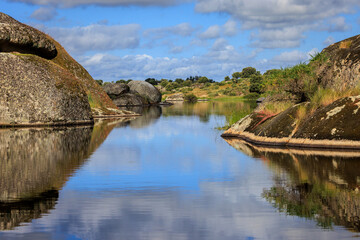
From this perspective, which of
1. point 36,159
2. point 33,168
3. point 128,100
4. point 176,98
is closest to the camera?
point 33,168

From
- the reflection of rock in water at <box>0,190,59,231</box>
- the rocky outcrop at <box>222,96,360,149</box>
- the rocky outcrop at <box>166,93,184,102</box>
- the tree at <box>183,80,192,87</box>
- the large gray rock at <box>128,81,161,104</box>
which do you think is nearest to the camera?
the reflection of rock in water at <box>0,190,59,231</box>

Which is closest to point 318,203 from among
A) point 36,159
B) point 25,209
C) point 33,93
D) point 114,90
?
point 25,209

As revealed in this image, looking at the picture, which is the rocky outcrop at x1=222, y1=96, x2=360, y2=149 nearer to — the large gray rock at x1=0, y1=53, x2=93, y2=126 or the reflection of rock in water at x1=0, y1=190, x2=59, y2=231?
the reflection of rock in water at x1=0, y1=190, x2=59, y2=231

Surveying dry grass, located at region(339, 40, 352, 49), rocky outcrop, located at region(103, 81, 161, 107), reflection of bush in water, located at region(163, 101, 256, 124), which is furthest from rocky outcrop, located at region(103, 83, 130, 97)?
dry grass, located at region(339, 40, 352, 49)

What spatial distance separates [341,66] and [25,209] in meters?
15.0

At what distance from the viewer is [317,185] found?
10453 mm

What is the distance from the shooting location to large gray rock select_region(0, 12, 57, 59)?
28467 mm

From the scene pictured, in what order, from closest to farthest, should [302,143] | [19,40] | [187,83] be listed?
[302,143] → [19,40] → [187,83]

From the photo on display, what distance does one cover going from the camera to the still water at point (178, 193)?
705 cm

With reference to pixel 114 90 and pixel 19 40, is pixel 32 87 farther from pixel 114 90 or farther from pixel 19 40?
pixel 114 90

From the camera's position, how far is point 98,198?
9195 mm

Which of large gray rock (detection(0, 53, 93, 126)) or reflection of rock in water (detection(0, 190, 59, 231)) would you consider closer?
reflection of rock in water (detection(0, 190, 59, 231))

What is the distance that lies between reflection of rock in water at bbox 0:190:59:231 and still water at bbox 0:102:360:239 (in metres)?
0.01

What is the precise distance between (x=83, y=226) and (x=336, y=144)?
1091cm
